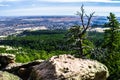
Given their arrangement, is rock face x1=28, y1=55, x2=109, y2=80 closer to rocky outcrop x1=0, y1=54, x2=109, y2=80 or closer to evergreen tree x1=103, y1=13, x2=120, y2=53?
rocky outcrop x1=0, y1=54, x2=109, y2=80

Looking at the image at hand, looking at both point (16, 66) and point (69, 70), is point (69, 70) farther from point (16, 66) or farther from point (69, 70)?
point (16, 66)

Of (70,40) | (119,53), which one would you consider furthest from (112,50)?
(70,40)

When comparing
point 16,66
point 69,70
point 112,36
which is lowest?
point 112,36

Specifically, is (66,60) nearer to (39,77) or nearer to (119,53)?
(39,77)

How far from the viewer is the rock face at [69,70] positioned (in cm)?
2609

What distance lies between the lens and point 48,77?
26203 mm

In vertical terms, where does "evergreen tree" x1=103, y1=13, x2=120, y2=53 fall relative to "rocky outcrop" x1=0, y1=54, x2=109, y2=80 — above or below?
below

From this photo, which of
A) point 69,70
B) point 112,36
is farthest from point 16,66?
point 112,36

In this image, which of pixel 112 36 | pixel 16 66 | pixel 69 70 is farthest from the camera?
pixel 112 36

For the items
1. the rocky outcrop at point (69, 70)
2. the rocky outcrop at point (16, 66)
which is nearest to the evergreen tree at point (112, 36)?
the rocky outcrop at point (16, 66)

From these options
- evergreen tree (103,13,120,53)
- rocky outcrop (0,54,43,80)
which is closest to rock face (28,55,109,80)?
rocky outcrop (0,54,43,80)

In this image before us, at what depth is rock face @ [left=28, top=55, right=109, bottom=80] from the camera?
26.1 metres

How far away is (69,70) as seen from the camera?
1045 inches

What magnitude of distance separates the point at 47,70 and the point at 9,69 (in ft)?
56.4
